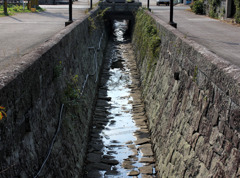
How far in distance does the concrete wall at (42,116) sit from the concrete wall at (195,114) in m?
2.22

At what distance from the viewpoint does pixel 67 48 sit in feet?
33.8

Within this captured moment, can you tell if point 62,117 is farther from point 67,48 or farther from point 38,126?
point 67,48

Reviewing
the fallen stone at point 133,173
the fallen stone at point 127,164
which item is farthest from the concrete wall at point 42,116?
the fallen stone at point 133,173

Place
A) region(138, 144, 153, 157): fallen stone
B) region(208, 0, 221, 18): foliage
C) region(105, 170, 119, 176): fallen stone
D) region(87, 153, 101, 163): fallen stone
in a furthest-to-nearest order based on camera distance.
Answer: region(208, 0, 221, 18): foliage
region(138, 144, 153, 157): fallen stone
region(87, 153, 101, 163): fallen stone
region(105, 170, 119, 176): fallen stone

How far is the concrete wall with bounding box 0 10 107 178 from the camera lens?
507 cm

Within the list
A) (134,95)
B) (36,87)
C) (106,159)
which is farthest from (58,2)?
(36,87)

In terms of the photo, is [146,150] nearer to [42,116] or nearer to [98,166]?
[98,166]

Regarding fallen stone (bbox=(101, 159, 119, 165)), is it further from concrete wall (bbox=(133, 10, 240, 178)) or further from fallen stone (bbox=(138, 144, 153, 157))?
concrete wall (bbox=(133, 10, 240, 178))

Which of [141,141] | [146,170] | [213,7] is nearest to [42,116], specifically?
[146,170]

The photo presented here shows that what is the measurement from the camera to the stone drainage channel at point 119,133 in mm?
10133

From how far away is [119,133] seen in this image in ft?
41.9

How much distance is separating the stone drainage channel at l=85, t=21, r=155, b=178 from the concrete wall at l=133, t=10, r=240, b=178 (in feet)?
1.85

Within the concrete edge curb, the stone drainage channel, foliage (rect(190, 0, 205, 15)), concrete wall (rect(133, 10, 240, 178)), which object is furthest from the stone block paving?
foliage (rect(190, 0, 205, 15))

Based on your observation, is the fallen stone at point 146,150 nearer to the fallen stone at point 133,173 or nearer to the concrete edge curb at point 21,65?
the fallen stone at point 133,173
